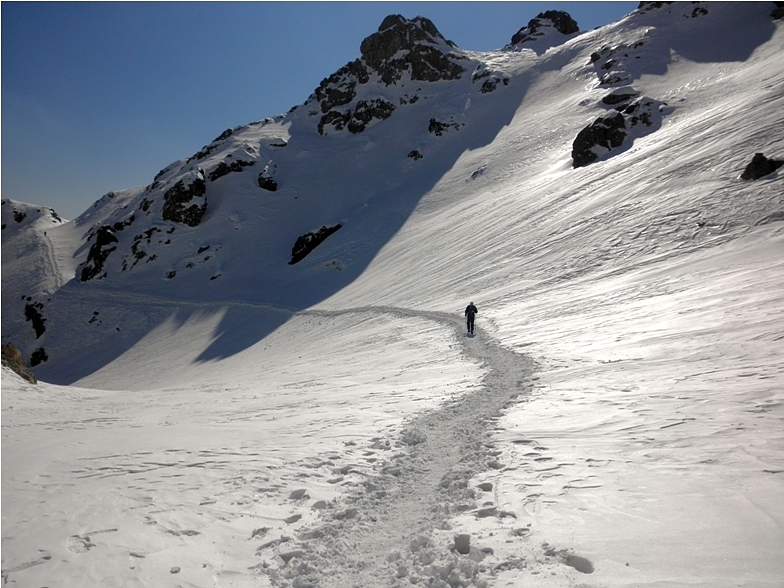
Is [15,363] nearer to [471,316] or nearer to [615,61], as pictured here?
[471,316]

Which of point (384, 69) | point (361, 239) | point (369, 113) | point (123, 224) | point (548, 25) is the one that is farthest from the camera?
point (548, 25)

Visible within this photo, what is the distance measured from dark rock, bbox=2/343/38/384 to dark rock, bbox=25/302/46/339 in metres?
45.9

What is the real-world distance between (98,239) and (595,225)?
7257 cm

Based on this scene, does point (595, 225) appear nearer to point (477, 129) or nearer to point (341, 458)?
point (341, 458)

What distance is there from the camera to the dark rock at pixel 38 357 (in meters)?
51.1

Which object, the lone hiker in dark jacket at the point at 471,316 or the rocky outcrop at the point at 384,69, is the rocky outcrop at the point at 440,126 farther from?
the lone hiker in dark jacket at the point at 471,316

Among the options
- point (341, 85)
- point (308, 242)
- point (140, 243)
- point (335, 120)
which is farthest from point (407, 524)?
point (341, 85)

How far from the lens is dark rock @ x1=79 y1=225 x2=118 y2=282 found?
Answer: 65.3 metres

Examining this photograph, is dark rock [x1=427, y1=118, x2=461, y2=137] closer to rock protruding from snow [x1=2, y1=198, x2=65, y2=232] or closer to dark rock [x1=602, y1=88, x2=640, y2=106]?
dark rock [x1=602, y1=88, x2=640, y2=106]

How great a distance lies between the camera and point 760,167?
23734 millimetres

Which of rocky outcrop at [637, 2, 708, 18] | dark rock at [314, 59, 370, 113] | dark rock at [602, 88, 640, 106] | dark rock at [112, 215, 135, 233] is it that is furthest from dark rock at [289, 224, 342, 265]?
rocky outcrop at [637, 2, 708, 18]

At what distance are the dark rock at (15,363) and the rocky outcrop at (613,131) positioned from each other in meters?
43.5

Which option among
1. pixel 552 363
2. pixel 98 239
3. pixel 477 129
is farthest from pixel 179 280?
pixel 552 363

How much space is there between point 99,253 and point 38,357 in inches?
846
